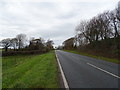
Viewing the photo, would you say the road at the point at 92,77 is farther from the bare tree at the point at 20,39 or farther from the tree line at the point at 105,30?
the bare tree at the point at 20,39

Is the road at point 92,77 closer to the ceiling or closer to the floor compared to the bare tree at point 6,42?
Answer: closer to the floor

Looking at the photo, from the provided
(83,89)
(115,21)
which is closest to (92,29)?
(115,21)

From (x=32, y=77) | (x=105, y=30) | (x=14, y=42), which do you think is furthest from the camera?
(x=14, y=42)

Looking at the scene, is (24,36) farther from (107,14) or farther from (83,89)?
(83,89)

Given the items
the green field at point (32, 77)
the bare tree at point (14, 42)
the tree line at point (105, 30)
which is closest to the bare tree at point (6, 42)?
the bare tree at point (14, 42)

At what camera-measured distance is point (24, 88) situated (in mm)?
5355

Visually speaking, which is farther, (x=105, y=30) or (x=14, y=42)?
(x=14, y=42)

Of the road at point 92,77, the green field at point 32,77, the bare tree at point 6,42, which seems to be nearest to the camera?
the road at point 92,77

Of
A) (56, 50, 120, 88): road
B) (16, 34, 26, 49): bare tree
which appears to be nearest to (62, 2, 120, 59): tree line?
(56, 50, 120, 88): road

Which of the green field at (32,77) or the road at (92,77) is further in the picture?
the green field at (32,77)

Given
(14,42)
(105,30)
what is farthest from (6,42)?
(105,30)

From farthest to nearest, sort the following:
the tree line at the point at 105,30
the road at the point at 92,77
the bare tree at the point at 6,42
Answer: the bare tree at the point at 6,42, the tree line at the point at 105,30, the road at the point at 92,77

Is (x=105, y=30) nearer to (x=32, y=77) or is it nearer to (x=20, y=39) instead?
(x=32, y=77)

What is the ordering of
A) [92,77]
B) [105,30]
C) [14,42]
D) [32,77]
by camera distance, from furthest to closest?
[14,42]
[105,30]
[32,77]
[92,77]
